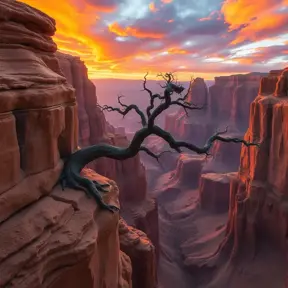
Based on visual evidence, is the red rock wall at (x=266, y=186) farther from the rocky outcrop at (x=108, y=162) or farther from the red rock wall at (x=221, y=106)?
the red rock wall at (x=221, y=106)

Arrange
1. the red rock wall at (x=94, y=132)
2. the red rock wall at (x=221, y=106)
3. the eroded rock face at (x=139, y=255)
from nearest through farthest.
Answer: the eroded rock face at (x=139, y=255) < the red rock wall at (x=94, y=132) < the red rock wall at (x=221, y=106)

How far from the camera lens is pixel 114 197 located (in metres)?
8.55

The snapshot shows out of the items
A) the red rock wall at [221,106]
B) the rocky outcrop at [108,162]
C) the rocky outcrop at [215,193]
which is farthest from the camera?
the red rock wall at [221,106]

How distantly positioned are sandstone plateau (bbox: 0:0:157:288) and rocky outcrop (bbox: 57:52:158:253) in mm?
16920

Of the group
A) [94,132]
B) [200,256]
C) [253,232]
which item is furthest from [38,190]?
[200,256]

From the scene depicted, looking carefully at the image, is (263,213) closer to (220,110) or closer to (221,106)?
(220,110)

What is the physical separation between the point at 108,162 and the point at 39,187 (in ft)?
62.4

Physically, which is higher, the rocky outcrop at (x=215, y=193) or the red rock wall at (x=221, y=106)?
the red rock wall at (x=221, y=106)

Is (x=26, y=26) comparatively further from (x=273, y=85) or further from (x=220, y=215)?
(x=220, y=215)

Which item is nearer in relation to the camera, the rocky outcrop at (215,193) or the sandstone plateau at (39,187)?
the sandstone plateau at (39,187)

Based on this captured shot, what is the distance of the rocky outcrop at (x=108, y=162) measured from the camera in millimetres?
25203

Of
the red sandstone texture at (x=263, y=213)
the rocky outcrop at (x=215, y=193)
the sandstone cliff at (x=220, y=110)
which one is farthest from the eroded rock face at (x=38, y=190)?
the sandstone cliff at (x=220, y=110)

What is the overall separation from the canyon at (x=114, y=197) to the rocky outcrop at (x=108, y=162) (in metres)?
0.11

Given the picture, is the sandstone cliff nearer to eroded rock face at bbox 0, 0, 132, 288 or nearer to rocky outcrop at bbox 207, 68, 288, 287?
rocky outcrop at bbox 207, 68, 288, 287
